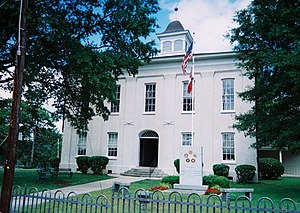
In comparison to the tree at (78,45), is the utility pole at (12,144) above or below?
below

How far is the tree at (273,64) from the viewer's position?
1185 centimetres

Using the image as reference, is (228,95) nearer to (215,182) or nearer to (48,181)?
(215,182)

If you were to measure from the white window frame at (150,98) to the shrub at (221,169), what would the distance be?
7024 millimetres

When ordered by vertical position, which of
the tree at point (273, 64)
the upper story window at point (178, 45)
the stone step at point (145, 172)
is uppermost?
the upper story window at point (178, 45)

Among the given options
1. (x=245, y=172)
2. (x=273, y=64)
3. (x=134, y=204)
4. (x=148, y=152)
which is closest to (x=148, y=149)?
(x=148, y=152)

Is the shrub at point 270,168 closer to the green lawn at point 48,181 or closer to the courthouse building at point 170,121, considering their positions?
the courthouse building at point 170,121

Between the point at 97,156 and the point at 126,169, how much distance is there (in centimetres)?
261

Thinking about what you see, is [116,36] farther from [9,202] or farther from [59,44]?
[9,202]

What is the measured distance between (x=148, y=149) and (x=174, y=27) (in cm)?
1278

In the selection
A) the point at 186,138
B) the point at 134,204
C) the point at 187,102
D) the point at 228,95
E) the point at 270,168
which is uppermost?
the point at 228,95

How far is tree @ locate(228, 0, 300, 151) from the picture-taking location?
11848 millimetres

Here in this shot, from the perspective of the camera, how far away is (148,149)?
82.7ft

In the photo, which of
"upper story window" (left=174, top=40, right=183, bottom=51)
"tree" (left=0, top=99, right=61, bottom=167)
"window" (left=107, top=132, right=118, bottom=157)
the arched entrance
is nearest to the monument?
the arched entrance

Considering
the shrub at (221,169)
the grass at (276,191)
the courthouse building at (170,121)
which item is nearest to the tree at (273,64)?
the grass at (276,191)
